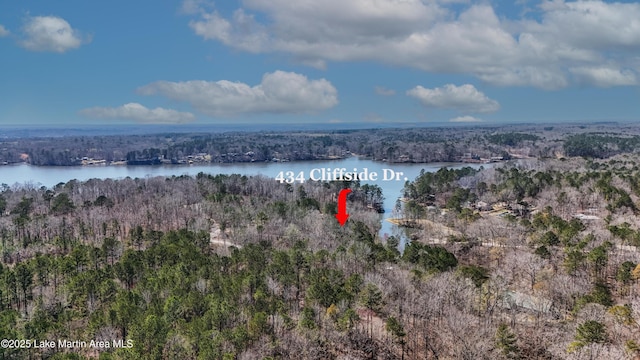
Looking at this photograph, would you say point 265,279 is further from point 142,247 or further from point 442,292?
point 142,247

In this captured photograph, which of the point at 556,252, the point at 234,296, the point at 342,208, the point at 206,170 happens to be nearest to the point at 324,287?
the point at 234,296

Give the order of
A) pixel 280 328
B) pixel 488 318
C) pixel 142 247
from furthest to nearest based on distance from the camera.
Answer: pixel 142 247 < pixel 488 318 < pixel 280 328

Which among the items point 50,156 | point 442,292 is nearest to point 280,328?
point 442,292

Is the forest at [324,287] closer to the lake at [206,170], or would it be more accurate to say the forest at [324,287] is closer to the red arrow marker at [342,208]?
the red arrow marker at [342,208]

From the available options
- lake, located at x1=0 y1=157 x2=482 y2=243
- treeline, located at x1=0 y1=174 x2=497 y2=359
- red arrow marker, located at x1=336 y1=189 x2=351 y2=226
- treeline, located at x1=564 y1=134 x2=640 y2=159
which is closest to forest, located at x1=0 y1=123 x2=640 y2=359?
treeline, located at x1=0 y1=174 x2=497 y2=359

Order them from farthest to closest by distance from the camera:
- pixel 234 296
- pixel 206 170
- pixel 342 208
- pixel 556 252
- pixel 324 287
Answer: pixel 206 170 < pixel 342 208 < pixel 556 252 < pixel 324 287 < pixel 234 296

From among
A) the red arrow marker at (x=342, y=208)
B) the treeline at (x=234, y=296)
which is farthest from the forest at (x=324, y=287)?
the red arrow marker at (x=342, y=208)

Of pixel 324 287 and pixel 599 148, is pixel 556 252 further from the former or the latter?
pixel 599 148
